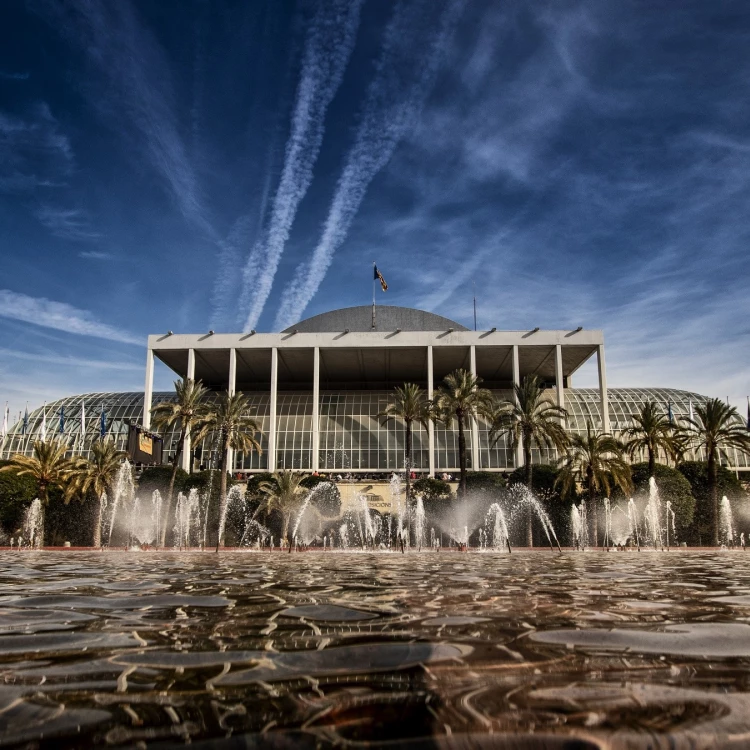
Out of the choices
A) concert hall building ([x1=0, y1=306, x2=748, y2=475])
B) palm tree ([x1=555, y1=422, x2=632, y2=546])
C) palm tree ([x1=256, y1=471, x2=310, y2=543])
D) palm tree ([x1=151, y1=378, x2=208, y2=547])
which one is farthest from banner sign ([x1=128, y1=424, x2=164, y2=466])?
palm tree ([x1=555, y1=422, x2=632, y2=546])

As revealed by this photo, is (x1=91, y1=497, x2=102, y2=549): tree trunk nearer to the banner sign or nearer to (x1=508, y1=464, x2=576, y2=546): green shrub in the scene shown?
the banner sign

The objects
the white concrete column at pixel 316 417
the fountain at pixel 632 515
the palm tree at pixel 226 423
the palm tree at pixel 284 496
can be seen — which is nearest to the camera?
the palm tree at pixel 284 496

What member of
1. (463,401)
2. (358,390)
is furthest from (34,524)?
(358,390)

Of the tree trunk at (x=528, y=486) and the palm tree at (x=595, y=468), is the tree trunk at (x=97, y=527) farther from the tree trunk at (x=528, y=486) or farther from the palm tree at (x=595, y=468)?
the palm tree at (x=595, y=468)

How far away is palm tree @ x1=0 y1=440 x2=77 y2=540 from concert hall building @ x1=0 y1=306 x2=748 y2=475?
14.5 metres

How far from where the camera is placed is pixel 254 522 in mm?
47250

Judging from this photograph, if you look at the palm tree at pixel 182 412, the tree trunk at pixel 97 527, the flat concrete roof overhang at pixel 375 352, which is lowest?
the tree trunk at pixel 97 527

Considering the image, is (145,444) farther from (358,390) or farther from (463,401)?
(358,390)

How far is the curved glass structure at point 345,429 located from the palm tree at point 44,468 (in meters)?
17.1

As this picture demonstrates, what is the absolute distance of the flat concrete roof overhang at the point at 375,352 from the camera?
62.7 meters

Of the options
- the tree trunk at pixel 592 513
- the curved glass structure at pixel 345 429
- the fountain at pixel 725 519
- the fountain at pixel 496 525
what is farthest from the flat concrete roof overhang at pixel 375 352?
the tree trunk at pixel 592 513

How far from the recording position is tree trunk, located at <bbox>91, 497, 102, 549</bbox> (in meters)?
43.3

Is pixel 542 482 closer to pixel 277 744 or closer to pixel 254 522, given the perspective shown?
pixel 254 522

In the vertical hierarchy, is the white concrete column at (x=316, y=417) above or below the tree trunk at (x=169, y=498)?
above
